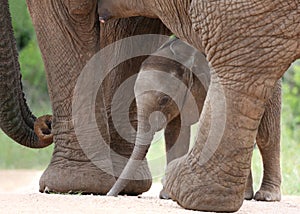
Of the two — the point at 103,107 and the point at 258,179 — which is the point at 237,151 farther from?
the point at 258,179

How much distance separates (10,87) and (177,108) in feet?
2.85

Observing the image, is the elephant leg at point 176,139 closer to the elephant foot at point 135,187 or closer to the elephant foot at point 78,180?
the elephant foot at point 135,187

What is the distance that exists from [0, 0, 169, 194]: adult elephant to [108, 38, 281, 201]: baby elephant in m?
0.21

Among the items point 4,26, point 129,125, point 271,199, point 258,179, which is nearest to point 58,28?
point 4,26

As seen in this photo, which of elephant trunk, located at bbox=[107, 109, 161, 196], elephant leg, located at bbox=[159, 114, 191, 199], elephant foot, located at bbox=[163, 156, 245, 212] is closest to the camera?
elephant foot, located at bbox=[163, 156, 245, 212]

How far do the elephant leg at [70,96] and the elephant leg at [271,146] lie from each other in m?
0.78

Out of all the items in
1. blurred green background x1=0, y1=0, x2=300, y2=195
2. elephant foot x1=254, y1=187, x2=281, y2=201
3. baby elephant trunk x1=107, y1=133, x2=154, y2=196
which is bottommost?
blurred green background x1=0, y1=0, x2=300, y2=195

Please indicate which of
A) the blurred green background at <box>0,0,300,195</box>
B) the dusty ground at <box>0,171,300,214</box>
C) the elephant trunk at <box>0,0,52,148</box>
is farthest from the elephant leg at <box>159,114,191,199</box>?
the blurred green background at <box>0,0,300,195</box>

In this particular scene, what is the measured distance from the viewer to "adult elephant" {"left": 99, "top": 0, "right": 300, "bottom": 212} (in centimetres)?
421

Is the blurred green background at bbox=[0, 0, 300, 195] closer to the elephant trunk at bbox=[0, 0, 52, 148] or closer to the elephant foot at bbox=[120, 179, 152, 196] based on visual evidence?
the elephant trunk at bbox=[0, 0, 52, 148]

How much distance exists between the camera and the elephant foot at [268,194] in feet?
18.6

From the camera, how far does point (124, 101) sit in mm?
5969

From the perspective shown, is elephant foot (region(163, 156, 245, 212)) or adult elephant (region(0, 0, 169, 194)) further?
adult elephant (region(0, 0, 169, 194))

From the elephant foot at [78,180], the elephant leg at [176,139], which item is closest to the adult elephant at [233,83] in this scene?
the elephant foot at [78,180]
